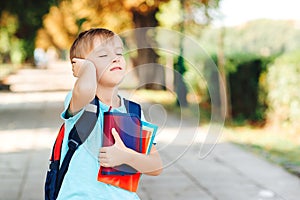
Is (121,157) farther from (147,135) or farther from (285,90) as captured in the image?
(285,90)

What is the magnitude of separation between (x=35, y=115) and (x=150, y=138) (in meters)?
14.5

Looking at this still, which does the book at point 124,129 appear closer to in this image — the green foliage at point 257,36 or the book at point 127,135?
the book at point 127,135

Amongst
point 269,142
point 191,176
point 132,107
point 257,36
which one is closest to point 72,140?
point 132,107

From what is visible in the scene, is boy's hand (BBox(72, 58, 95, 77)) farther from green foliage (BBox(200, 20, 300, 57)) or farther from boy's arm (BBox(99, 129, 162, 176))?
green foliage (BBox(200, 20, 300, 57))

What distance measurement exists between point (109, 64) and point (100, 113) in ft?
0.58

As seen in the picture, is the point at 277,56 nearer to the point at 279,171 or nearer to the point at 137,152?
the point at 279,171

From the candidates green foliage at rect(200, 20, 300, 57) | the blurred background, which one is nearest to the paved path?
the blurred background

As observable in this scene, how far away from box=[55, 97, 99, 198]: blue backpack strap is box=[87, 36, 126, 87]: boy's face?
0.31 feet

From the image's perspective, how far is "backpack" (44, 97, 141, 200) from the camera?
7.17ft

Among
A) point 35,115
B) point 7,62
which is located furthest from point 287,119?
point 7,62

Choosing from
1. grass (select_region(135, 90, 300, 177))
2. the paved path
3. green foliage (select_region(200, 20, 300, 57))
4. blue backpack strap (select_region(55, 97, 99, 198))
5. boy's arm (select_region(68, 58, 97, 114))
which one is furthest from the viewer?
green foliage (select_region(200, 20, 300, 57))

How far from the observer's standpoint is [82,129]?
7.27 ft

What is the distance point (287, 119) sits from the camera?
1184 cm

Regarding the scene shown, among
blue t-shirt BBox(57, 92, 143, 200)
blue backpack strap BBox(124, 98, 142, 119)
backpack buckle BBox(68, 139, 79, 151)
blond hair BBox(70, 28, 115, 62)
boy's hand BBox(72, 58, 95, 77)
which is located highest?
blond hair BBox(70, 28, 115, 62)
